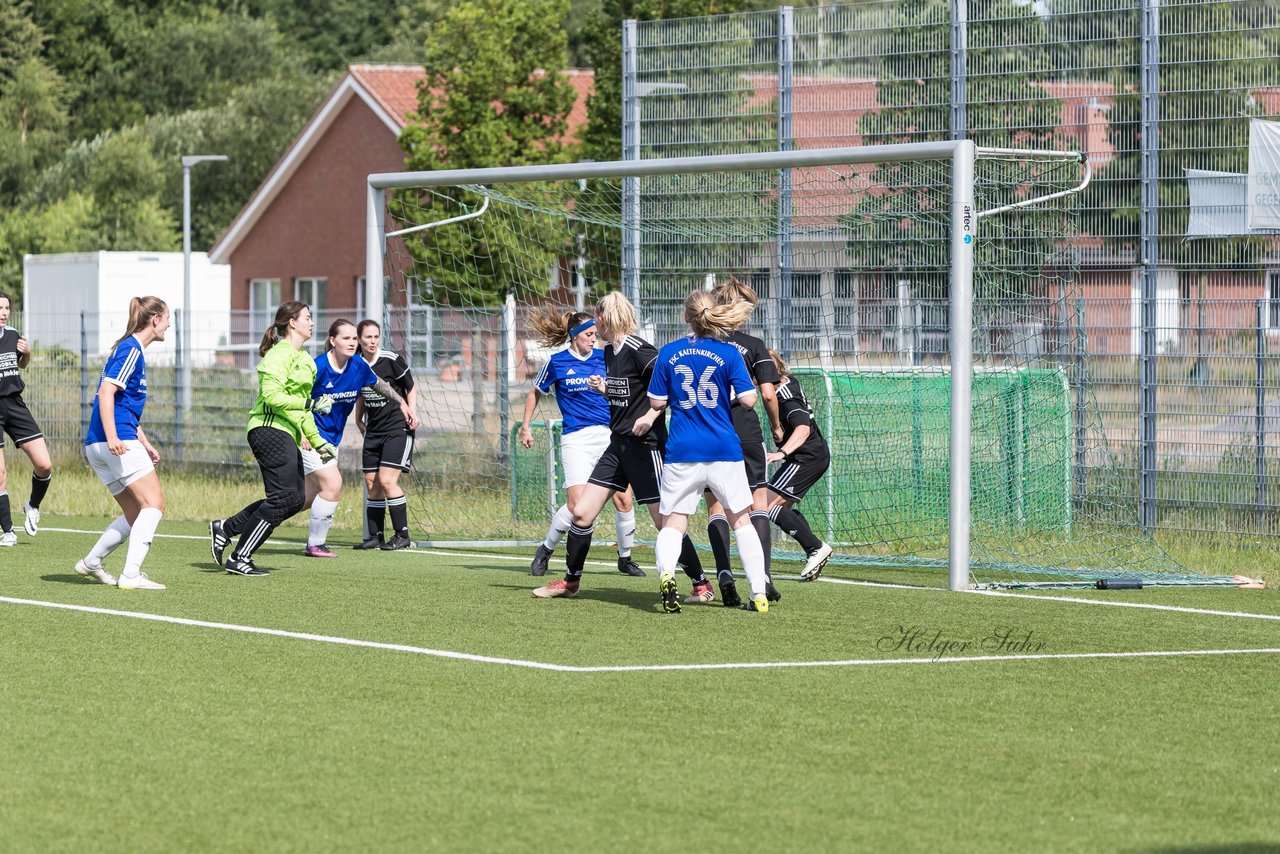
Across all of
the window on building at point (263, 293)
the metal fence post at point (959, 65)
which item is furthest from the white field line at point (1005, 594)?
the window on building at point (263, 293)

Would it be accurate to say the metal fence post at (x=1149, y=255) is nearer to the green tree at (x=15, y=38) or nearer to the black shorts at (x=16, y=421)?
the black shorts at (x=16, y=421)

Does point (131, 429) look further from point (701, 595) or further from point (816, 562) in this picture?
point (816, 562)

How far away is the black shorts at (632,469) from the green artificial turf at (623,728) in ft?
2.29

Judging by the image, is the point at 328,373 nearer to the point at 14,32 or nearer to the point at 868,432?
the point at 868,432

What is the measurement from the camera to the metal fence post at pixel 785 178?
15.5 metres

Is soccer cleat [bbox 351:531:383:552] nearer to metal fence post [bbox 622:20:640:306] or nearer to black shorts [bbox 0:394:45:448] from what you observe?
black shorts [bbox 0:394:45:448]

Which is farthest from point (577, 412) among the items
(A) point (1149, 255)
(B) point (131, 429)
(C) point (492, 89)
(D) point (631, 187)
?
(C) point (492, 89)

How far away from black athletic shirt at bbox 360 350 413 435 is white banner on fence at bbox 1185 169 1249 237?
6577mm

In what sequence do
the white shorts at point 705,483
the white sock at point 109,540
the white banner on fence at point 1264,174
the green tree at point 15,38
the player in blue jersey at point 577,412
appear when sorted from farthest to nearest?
Result: the green tree at point 15,38 → the white banner on fence at point 1264,174 → the player in blue jersey at point 577,412 → the white sock at point 109,540 → the white shorts at point 705,483

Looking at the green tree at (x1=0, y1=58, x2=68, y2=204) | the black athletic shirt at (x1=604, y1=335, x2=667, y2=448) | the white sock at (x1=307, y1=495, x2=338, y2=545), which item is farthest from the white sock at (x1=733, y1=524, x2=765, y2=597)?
the green tree at (x1=0, y1=58, x2=68, y2=204)

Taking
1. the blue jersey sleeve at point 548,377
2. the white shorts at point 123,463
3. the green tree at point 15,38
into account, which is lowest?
the white shorts at point 123,463

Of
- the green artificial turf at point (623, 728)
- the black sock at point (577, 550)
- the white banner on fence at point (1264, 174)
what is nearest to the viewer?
the green artificial turf at point (623, 728)

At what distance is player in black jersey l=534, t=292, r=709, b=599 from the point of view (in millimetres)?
10984

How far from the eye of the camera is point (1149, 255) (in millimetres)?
14914
